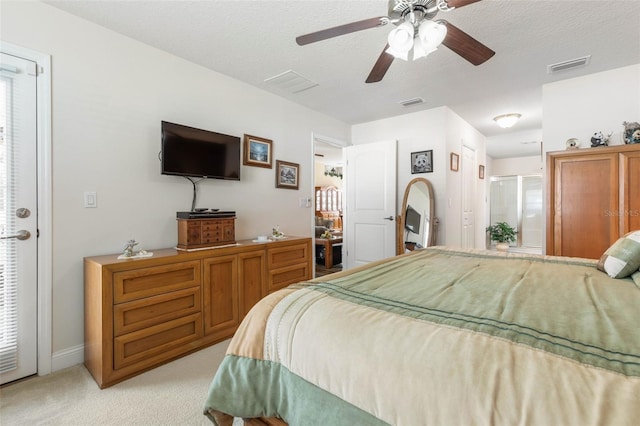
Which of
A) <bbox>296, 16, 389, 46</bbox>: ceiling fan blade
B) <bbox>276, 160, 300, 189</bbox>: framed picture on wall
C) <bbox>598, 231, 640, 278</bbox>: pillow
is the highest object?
<bbox>296, 16, 389, 46</bbox>: ceiling fan blade

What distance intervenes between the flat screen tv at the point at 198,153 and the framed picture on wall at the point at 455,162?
2.95 metres

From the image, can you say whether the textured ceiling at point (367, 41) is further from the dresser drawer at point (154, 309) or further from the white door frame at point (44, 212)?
the dresser drawer at point (154, 309)

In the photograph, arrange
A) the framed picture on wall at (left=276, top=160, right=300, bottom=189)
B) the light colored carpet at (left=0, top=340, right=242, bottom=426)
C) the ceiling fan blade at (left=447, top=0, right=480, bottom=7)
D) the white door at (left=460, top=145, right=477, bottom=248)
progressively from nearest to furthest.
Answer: the ceiling fan blade at (left=447, top=0, right=480, bottom=7), the light colored carpet at (left=0, top=340, right=242, bottom=426), the framed picture on wall at (left=276, top=160, right=300, bottom=189), the white door at (left=460, top=145, right=477, bottom=248)

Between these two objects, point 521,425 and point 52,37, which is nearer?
point 521,425

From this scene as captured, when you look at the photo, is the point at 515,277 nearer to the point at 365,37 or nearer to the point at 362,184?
the point at 365,37

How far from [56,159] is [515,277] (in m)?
2.94

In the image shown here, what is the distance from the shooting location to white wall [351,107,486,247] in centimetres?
390

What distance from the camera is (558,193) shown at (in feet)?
9.00


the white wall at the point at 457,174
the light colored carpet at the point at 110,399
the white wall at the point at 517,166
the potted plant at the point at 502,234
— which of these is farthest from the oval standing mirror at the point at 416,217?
the white wall at the point at 517,166

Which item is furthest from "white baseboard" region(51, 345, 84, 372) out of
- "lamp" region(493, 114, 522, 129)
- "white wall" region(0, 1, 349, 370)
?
"lamp" region(493, 114, 522, 129)

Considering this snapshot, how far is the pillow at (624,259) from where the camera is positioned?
1.40 meters

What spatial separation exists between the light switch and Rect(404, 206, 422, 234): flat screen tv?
11.5 ft

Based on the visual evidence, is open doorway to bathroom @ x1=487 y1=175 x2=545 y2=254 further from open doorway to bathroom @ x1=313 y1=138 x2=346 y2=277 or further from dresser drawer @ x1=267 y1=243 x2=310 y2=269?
dresser drawer @ x1=267 y1=243 x2=310 y2=269

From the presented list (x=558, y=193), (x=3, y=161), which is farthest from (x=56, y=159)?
(x=558, y=193)
